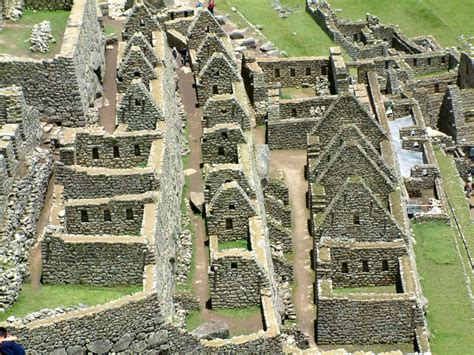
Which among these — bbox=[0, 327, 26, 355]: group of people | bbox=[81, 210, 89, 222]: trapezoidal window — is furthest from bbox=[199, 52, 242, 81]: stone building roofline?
bbox=[0, 327, 26, 355]: group of people

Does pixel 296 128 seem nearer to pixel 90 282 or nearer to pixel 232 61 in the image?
pixel 232 61

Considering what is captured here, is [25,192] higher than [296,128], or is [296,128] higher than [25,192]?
[296,128]

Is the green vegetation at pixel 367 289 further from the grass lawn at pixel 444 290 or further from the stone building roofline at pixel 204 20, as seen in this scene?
the stone building roofline at pixel 204 20

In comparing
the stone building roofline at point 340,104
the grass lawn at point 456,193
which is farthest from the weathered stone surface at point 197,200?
the grass lawn at point 456,193

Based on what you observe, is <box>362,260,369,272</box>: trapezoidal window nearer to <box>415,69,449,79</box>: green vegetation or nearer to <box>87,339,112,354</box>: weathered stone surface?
<box>87,339,112,354</box>: weathered stone surface

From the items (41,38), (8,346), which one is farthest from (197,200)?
(8,346)

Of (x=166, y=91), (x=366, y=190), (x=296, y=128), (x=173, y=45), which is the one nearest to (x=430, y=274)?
(x=366, y=190)
